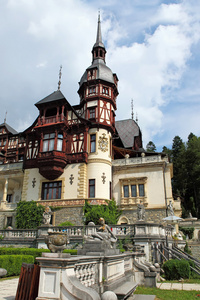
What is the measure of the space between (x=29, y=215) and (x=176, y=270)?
1756 centimetres

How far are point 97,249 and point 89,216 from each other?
17498 mm

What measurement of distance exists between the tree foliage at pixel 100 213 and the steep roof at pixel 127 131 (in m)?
12.5

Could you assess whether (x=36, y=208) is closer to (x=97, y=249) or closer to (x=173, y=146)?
(x=97, y=249)

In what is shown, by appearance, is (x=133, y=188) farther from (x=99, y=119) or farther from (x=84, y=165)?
(x=99, y=119)

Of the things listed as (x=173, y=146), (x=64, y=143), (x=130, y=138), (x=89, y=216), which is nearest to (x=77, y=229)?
(x=89, y=216)

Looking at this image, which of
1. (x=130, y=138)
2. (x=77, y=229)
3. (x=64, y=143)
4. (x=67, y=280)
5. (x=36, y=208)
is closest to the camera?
(x=67, y=280)

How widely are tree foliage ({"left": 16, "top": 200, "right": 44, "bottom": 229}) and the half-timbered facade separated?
127 centimetres

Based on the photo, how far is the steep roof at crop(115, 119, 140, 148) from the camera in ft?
126

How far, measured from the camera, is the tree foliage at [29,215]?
2697cm

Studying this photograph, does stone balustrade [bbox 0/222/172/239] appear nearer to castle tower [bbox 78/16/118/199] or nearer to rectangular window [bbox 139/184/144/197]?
castle tower [bbox 78/16/118/199]

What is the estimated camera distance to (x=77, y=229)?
18.8 metres

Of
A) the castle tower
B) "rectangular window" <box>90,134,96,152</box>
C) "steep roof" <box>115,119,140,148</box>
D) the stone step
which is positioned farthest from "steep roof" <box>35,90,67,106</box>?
the stone step

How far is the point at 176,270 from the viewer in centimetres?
1445

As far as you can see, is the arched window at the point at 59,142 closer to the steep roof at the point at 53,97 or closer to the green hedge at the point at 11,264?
the steep roof at the point at 53,97
